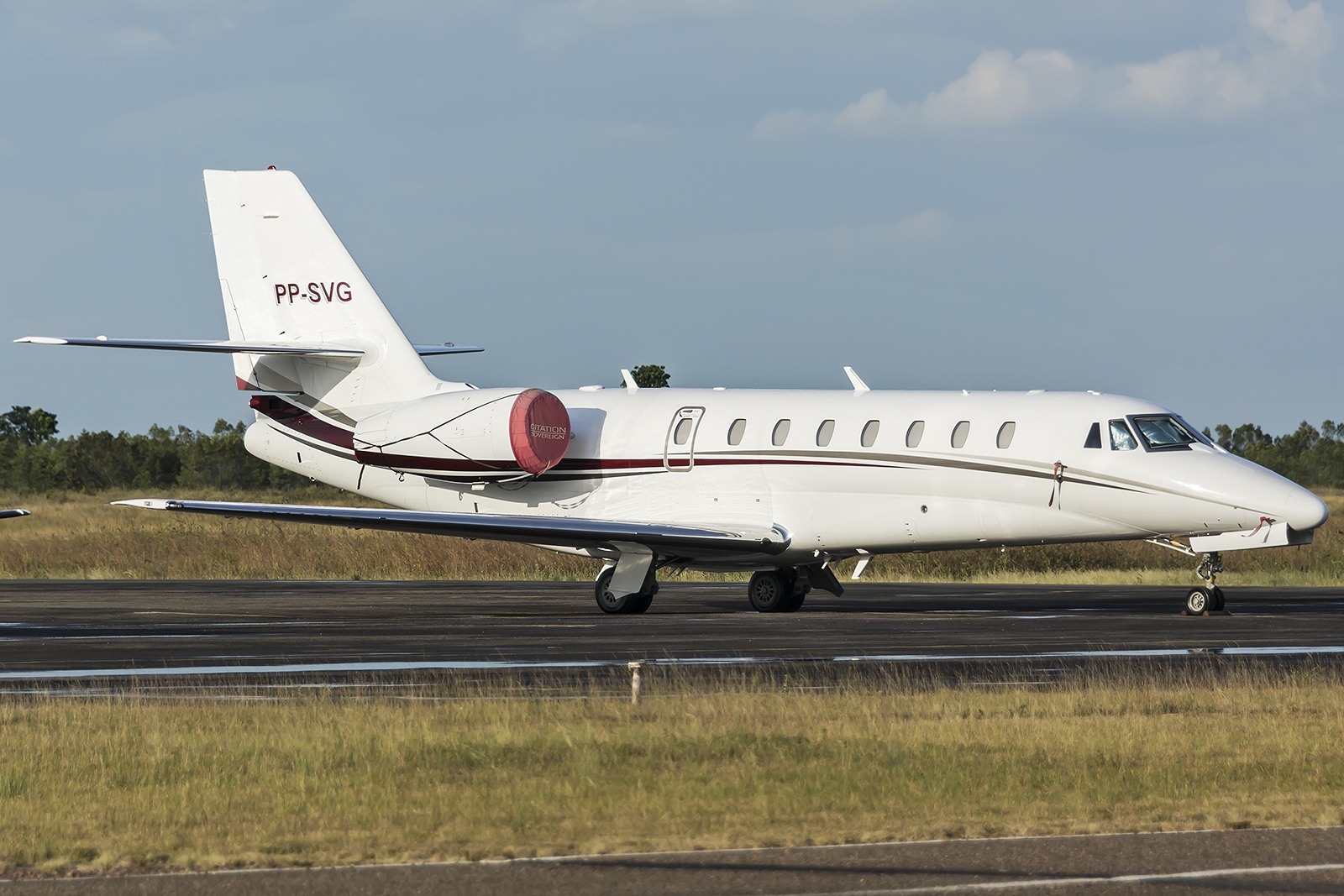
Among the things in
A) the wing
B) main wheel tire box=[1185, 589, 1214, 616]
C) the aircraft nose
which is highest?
the aircraft nose

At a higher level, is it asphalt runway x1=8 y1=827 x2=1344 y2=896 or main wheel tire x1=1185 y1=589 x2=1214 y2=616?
main wheel tire x1=1185 y1=589 x2=1214 y2=616

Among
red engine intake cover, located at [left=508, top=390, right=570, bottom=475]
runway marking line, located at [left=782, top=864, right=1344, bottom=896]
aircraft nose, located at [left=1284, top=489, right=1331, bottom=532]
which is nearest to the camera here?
runway marking line, located at [left=782, top=864, right=1344, bottom=896]

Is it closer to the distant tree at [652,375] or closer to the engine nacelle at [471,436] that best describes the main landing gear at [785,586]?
the engine nacelle at [471,436]

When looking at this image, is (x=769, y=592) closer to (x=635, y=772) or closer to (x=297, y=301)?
(x=297, y=301)

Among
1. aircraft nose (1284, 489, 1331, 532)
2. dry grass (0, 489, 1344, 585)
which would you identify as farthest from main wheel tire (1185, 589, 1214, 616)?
dry grass (0, 489, 1344, 585)

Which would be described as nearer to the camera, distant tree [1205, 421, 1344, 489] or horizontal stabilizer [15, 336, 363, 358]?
horizontal stabilizer [15, 336, 363, 358]

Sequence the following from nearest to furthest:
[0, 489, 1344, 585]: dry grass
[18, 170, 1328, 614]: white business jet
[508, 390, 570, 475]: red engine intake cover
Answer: [18, 170, 1328, 614]: white business jet
[508, 390, 570, 475]: red engine intake cover
[0, 489, 1344, 585]: dry grass

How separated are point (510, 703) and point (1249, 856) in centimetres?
679

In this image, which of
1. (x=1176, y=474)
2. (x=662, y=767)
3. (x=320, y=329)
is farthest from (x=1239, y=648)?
(x=320, y=329)

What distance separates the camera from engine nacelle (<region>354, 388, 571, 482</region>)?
28219 mm

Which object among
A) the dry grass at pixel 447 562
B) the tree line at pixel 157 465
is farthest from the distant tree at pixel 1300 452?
the dry grass at pixel 447 562

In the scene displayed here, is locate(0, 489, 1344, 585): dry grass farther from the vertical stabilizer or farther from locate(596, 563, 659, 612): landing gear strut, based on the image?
locate(596, 563, 659, 612): landing gear strut

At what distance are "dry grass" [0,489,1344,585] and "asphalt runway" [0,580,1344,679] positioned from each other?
6.53m

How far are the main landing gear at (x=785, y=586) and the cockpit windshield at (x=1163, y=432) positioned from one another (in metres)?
5.95
